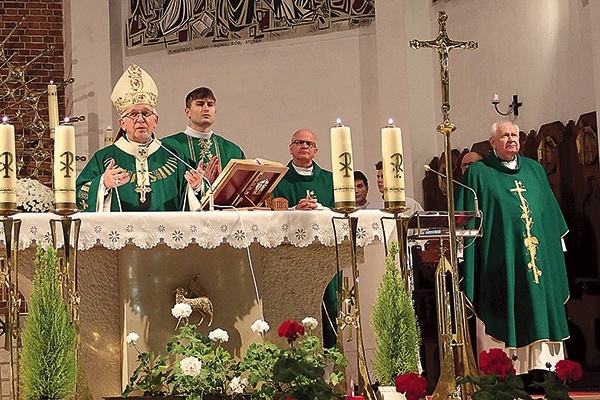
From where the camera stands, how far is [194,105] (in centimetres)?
619

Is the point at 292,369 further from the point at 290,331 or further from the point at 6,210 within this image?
the point at 6,210

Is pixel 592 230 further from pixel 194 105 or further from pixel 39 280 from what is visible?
pixel 39 280

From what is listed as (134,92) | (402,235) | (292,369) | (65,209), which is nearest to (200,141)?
(134,92)

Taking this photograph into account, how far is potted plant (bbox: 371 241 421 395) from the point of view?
3.72 m

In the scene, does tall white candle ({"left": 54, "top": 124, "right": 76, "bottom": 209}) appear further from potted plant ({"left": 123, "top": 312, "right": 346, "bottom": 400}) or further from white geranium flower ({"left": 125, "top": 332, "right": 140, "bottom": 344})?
white geranium flower ({"left": 125, "top": 332, "right": 140, "bottom": 344})

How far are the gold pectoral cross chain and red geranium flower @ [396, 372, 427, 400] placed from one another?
380 cm

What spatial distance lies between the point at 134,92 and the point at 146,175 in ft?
1.62

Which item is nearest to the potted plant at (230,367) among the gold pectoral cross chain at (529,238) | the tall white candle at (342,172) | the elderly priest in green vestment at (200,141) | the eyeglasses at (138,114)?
the tall white candle at (342,172)

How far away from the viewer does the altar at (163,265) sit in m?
4.23

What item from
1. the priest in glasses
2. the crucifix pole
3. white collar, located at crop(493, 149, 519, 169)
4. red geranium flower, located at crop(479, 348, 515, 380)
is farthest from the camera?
white collar, located at crop(493, 149, 519, 169)

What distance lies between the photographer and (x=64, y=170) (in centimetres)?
354

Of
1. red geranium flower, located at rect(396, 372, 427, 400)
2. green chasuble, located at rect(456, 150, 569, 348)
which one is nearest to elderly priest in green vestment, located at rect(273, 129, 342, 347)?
green chasuble, located at rect(456, 150, 569, 348)

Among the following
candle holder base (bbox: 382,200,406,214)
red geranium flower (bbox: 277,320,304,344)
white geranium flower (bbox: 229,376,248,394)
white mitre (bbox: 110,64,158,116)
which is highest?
white mitre (bbox: 110,64,158,116)

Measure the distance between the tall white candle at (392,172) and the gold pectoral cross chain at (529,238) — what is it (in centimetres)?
323
